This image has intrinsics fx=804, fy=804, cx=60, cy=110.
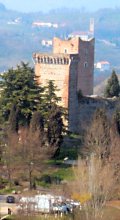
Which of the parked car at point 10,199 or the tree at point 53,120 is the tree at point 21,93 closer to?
the tree at point 53,120

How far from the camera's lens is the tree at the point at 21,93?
35062 mm

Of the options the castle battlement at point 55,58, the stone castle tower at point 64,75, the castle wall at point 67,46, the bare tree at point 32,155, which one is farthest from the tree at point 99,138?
the castle wall at point 67,46

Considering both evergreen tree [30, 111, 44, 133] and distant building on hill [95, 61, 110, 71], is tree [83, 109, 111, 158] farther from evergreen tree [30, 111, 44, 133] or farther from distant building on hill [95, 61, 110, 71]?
distant building on hill [95, 61, 110, 71]

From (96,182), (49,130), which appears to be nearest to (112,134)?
(49,130)

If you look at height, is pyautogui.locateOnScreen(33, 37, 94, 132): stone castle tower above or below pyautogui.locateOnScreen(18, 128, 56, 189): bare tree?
above

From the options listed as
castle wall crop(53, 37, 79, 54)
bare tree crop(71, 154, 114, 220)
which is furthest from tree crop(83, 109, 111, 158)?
castle wall crop(53, 37, 79, 54)

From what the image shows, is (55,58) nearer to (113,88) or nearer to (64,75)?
(64,75)

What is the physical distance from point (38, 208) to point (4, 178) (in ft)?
15.9

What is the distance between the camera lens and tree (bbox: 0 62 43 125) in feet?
115

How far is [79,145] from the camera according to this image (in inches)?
1391

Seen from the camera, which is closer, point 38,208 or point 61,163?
point 38,208

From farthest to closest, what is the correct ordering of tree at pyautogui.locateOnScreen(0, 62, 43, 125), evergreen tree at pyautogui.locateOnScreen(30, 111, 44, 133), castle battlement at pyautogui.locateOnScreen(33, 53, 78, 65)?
1. castle battlement at pyautogui.locateOnScreen(33, 53, 78, 65)
2. tree at pyautogui.locateOnScreen(0, 62, 43, 125)
3. evergreen tree at pyautogui.locateOnScreen(30, 111, 44, 133)

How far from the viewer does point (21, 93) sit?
117 ft

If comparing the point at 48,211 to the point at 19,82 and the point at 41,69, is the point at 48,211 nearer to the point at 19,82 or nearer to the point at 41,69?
the point at 19,82
